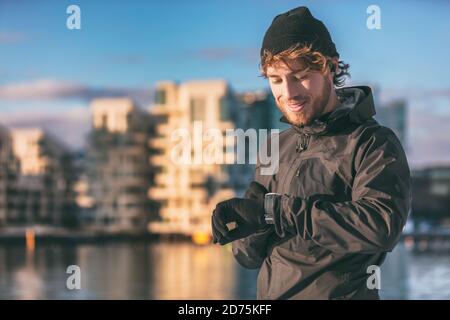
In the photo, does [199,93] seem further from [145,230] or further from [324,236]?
[324,236]

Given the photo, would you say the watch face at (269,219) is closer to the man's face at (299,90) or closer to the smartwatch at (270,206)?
the smartwatch at (270,206)

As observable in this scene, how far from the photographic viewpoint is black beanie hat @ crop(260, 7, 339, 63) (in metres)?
1.11

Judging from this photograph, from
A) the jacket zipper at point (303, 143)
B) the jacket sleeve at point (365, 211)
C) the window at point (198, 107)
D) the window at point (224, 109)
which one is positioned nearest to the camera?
the jacket sleeve at point (365, 211)

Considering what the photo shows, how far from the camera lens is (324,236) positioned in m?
1.08

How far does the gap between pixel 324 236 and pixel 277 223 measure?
0.07 metres

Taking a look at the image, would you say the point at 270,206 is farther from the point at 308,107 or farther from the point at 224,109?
the point at 224,109

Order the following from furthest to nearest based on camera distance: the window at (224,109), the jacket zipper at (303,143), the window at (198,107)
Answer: the window at (198,107), the window at (224,109), the jacket zipper at (303,143)

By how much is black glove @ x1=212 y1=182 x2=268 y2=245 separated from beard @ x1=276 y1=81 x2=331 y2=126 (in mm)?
123

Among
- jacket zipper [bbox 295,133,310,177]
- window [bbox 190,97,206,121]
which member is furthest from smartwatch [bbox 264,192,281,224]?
window [bbox 190,97,206,121]

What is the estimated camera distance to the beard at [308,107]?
45.1 inches

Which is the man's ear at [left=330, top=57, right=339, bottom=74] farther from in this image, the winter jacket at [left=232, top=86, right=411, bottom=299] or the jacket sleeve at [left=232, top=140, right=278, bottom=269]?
the jacket sleeve at [left=232, top=140, right=278, bottom=269]

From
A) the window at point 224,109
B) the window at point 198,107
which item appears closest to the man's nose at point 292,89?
the window at point 224,109
